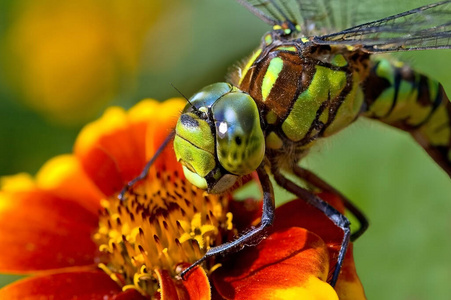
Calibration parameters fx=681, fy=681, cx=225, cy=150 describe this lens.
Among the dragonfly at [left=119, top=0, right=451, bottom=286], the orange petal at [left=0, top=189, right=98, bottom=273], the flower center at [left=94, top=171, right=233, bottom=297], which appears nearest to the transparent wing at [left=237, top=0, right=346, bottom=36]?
the dragonfly at [left=119, top=0, right=451, bottom=286]

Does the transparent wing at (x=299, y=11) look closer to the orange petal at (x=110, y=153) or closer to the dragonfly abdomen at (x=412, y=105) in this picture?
the dragonfly abdomen at (x=412, y=105)

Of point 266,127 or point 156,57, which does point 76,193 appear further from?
point 156,57

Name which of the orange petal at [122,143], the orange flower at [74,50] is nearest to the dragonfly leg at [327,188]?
the orange petal at [122,143]

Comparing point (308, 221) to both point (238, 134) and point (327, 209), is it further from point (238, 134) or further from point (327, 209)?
point (238, 134)

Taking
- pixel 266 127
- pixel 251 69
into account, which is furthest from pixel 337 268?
pixel 251 69

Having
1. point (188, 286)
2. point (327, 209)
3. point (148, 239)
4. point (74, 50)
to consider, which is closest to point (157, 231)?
point (148, 239)

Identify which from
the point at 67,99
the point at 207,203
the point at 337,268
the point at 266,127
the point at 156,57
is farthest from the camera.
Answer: the point at 67,99
